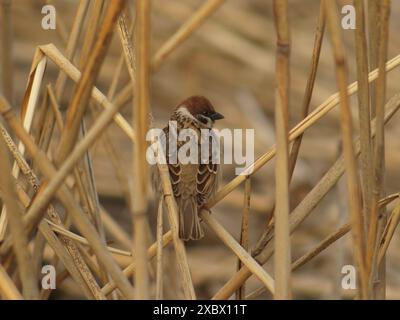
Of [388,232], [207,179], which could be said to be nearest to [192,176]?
[207,179]

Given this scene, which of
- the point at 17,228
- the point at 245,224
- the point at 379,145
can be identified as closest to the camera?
the point at 17,228

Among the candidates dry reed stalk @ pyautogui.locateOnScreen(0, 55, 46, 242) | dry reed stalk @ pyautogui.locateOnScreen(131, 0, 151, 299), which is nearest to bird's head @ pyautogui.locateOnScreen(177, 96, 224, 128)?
dry reed stalk @ pyautogui.locateOnScreen(0, 55, 46, 242)

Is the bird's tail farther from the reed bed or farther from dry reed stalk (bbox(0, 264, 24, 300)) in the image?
dry reed stalk (bbox(0, 264, 24, 300))

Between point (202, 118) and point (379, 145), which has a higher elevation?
point (202, 118)

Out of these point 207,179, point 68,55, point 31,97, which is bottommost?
point 207,179

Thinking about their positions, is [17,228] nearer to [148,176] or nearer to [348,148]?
[148,176]

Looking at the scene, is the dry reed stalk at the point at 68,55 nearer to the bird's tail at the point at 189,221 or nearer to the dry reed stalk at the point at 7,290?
the bird's tail at the point at 189,221

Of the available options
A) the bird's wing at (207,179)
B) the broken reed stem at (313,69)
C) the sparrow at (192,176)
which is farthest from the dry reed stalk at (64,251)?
the broken reed stem at (313,69)
